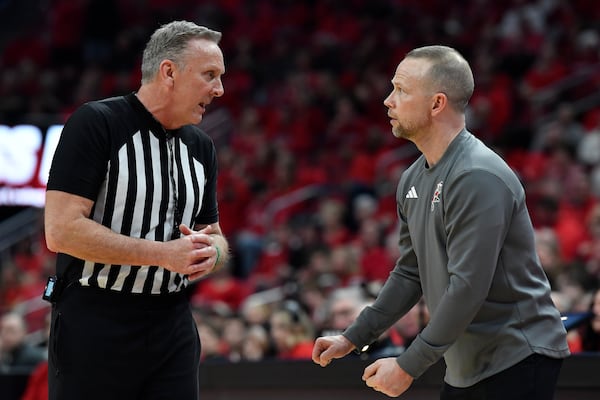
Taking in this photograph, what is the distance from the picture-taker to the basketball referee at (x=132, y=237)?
11.3 feet

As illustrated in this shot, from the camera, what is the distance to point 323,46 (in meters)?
15.1

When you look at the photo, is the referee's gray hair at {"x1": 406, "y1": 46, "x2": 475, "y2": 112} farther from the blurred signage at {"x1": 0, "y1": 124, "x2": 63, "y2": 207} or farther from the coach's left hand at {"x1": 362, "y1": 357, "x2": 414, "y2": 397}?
the blurred signage at {"x1": 0, "y1": 124, "x2": 63, "y2": 207}

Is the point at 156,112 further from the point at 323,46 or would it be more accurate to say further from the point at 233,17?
the point at 233,17

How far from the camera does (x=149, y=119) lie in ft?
12.1

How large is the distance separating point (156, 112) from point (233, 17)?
13567 mm

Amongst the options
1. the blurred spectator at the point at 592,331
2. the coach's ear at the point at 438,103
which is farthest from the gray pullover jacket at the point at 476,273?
the blurred spectator at the point at 592,331

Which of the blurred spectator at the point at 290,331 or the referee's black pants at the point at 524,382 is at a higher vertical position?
the referee's black pants at the point at 524,382

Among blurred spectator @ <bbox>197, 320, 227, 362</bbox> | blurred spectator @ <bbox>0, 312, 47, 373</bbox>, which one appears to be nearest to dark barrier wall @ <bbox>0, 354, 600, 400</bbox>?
blurred spectator @ <bbox>197, 320, 227, 362</bbox>

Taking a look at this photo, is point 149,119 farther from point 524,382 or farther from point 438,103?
point 524,382

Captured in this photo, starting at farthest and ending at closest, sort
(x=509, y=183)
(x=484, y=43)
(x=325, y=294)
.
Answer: (x=484, y=43), (x=325, y=294), (x=509, y=183)

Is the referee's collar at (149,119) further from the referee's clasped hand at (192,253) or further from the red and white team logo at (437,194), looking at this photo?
the red and white team logo at (437,194)

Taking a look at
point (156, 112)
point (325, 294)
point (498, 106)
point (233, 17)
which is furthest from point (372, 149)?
point (156, 112)

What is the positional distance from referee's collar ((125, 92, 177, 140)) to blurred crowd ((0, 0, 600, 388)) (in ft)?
8.61

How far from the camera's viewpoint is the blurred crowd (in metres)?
8.84
